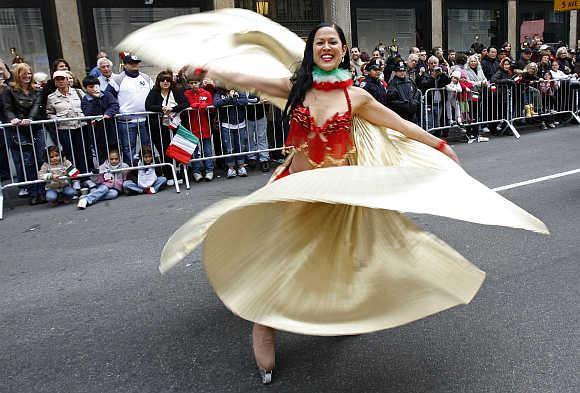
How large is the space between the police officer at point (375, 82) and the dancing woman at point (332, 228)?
6.37 metres

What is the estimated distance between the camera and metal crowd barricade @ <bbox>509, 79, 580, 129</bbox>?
39.6 feet

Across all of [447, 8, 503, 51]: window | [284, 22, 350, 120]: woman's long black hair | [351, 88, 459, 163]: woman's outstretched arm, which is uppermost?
[447, 8, 503, 51]: window

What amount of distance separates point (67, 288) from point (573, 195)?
5.41 meters

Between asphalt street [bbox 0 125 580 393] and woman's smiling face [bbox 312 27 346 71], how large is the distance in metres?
1.06

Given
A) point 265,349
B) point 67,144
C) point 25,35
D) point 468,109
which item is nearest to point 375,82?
point 468,109

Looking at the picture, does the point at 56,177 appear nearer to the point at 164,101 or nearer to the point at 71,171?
the point at 71,171

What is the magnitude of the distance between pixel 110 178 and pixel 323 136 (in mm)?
5366

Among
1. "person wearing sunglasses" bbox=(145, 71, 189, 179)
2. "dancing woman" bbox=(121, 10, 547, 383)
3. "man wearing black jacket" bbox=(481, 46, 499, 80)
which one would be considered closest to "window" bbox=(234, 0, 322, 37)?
"man wearing black jacket" bbox=(481, 46, 499, 80)

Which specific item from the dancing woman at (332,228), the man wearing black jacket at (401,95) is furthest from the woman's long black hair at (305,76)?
the man wearing black jacket at (401,95)

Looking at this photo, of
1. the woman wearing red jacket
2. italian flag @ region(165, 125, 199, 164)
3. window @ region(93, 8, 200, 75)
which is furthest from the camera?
window @ region(93, 8, 200, 75)

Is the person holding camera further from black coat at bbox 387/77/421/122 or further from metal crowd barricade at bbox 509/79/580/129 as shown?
metal crowd barricade at bbox 509/79/580/129

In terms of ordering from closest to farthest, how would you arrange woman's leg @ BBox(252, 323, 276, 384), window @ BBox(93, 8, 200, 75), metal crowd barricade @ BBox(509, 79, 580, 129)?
woman's leg @ BBox(252, 323, 276, 384), metal crowd barricade @ BBox(509, 79, 580, 129), window @ BBox(93, 8, 200, 75)

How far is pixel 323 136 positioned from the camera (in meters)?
3.07

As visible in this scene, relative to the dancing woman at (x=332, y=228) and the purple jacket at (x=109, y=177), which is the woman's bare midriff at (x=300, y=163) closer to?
the dancing woman at (x=332, y=228)
